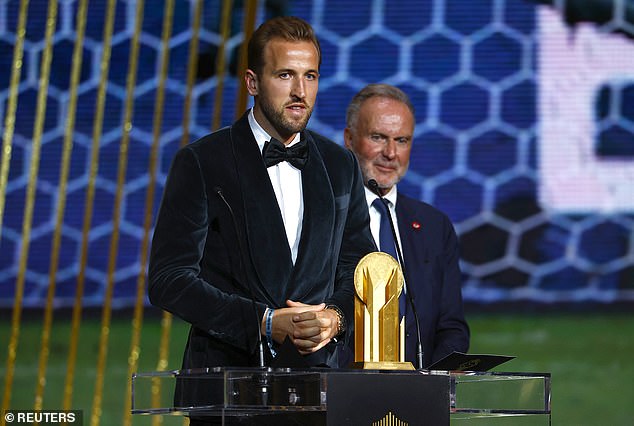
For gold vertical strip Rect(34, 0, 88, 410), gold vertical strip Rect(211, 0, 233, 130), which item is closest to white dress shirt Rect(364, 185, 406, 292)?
gold vertical strip Rect(211, 0, 233, 130)

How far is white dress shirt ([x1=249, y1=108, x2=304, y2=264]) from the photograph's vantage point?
2275mm

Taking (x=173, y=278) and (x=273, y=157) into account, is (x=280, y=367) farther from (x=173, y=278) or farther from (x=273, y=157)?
(x=273, y=157)

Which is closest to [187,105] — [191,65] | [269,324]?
[191,65]

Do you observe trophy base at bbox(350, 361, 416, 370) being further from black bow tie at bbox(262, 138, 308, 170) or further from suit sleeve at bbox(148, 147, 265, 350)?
black bow tie at bbox(262, 138, 308, 170)

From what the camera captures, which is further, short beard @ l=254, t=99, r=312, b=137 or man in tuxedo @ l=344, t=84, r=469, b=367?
man in tuxedo @ l=344, t=84, r=469, b=367

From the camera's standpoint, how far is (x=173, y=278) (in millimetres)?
2174

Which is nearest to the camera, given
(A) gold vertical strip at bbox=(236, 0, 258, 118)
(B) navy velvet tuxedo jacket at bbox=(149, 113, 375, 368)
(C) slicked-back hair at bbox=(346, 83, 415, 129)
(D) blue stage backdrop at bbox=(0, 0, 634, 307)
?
(B) navy velvet tuxedo jacket at bbox=(149, 113, 375, 368)

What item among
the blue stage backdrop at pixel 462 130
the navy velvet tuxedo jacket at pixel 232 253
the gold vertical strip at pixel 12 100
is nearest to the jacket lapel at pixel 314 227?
the navy velvet tuxedo jacket at pixel 232 253

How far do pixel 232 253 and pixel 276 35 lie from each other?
0.42 meters

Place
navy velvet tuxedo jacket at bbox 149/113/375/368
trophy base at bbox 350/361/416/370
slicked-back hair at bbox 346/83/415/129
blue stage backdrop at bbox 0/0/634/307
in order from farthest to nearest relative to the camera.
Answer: blue stage backdrop at bbox 0/0/634/307, slicked-back hair at bbox 346/83/415/129, navy velvet tuxedo jacket at bbox 149/113/375/368, trophy base at bbox 350/361/416/370

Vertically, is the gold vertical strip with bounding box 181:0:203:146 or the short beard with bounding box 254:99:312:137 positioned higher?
the gold vertical strip with bounding box 181:0:203:146

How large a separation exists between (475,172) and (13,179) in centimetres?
165

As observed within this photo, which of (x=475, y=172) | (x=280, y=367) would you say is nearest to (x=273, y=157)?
(x=280, y=367)

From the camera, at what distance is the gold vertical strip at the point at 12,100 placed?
4406mm
